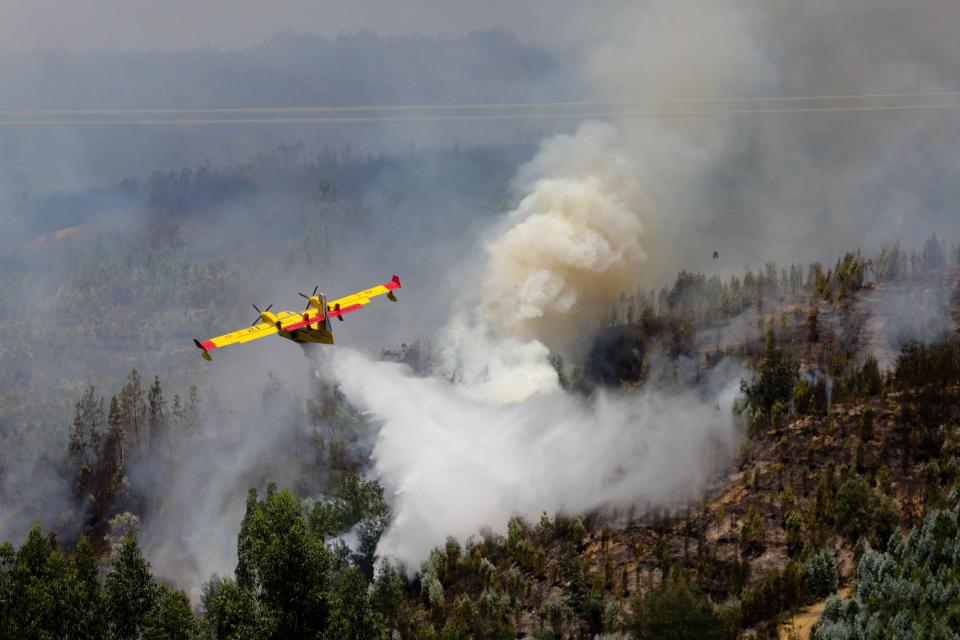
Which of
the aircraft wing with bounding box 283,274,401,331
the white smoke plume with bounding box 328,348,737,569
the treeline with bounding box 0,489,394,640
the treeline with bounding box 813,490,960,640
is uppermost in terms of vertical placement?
the aircraft wing with bounding box 283,274,401,331

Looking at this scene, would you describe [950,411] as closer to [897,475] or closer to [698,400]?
[897,475]

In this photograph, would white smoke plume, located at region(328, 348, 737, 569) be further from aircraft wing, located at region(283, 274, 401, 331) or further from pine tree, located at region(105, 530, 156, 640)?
pine tree, located at region(105, 530, 156, 640)

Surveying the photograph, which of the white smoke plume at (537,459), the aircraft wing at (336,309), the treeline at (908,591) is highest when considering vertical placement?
the aircraft wing at (336,309)

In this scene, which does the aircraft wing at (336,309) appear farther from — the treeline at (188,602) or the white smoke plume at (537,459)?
the treeline at (188,602)

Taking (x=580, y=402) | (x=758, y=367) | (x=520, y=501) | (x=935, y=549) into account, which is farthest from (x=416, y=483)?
(x=935, y=549)

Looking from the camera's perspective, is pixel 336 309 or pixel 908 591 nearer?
pixel 908 591

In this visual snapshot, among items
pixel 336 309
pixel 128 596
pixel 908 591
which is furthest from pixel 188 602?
pixel 908 591

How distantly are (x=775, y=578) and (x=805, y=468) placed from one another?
3046 cm

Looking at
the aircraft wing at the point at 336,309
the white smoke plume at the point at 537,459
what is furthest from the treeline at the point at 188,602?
the white smoke plume at the point at 537,459

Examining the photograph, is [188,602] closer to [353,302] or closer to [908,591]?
[353,302]

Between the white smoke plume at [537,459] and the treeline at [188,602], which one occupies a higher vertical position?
the white smoke plume at [537,459]

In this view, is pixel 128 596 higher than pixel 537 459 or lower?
lower

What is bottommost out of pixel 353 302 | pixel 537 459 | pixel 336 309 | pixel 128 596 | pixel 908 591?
pixel 908 591

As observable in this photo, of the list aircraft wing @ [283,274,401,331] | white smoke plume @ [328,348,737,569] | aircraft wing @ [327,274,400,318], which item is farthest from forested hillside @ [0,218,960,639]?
aircraft wing @ [327,274,400,318]
